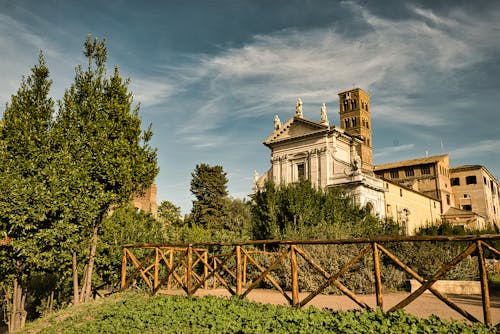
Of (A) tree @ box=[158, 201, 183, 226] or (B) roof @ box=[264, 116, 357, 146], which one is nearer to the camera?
(B) roof @ box=[264, 116, 357, 146]

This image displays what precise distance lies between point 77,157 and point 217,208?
31.6 meters

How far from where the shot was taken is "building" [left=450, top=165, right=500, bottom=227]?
174 ft

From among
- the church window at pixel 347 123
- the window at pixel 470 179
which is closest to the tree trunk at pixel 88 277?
the church window at pixel 347 123

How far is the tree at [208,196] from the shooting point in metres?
40.7

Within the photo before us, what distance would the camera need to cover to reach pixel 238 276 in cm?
787

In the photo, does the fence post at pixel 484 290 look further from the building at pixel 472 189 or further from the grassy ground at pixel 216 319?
the building at pixel 472 189

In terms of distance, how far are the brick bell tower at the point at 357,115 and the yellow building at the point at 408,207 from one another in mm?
9169

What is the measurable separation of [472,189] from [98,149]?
188 ft

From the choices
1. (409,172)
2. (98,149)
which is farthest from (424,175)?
(98,149)

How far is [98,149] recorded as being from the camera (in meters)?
Answer: 10.6

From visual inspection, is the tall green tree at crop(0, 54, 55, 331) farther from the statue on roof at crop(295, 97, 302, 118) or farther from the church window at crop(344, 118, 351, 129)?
the church window at crop(344, 118, 351, 129)

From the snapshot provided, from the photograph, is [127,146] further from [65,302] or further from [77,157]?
[65,302]

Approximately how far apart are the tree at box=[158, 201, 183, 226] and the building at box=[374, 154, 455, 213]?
26547 mm

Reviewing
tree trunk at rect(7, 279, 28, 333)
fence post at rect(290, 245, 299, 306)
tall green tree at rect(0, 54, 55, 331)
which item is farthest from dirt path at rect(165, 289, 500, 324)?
tree trunk at rect(7, 279, 28, 333)
